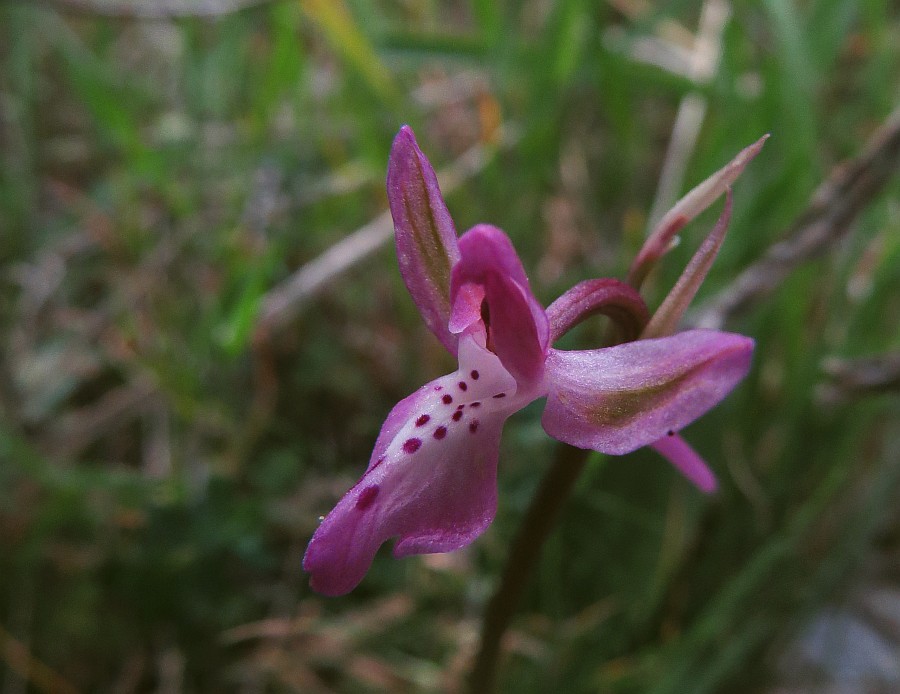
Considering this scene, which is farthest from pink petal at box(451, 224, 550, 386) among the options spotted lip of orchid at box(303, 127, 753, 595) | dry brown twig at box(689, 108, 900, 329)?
dry brown twig at box(689, 108, 900, 329)

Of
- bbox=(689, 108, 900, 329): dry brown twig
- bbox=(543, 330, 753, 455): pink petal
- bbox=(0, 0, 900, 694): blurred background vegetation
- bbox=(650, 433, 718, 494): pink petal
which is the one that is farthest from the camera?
bbox=(0, 0, 900, 694): blurred background vegetation

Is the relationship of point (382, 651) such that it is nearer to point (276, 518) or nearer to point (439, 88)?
point (276, 518)

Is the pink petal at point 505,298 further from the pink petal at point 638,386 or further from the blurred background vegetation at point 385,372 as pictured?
the blurred background vegetation at point 385,372

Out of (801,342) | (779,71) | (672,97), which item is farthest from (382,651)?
(672,97)

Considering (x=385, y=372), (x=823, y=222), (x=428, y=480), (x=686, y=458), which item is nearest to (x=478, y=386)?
(x=428, y=480)

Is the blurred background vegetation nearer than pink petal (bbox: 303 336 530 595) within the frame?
No


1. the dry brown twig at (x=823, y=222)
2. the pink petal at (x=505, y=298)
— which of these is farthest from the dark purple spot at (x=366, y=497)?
the dry brown twig at (x=823, y=222)

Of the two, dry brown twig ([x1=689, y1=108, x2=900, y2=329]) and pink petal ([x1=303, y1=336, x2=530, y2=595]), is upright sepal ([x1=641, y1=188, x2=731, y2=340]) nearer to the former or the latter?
pink petal ([x1=303, y1=336, x2=530, y2=595])

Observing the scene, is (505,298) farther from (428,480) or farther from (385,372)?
(385,372)
